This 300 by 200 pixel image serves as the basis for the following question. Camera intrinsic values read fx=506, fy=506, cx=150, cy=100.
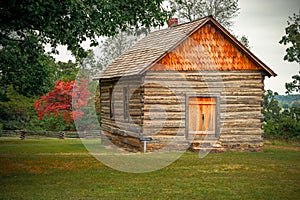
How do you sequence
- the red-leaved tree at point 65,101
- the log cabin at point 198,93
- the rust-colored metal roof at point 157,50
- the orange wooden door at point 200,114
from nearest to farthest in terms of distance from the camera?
the rust-colored metal roof at point 157,50 < the log cabin at point 198,93 < the orange wooden door at point 200,114 < the red-leaved tree at point 65,101

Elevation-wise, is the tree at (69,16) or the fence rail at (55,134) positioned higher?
the tree at (69,16)

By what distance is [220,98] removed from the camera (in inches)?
931

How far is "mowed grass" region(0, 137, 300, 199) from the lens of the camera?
1334 cm

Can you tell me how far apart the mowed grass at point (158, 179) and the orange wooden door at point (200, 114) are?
227 centimetres

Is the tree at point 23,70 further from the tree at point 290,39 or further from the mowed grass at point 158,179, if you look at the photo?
the tree at point 290,39

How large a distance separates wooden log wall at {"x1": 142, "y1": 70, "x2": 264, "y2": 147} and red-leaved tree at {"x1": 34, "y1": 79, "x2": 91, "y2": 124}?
18503 mm

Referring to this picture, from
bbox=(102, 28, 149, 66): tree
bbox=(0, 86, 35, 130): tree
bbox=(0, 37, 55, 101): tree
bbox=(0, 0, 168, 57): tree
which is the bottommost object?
bbox=(0, 86, 35, 130): tree

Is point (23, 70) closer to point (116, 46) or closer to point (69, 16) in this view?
point (69, 16)

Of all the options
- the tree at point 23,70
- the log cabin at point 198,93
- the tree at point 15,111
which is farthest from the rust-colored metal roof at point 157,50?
the tree at point 15,111

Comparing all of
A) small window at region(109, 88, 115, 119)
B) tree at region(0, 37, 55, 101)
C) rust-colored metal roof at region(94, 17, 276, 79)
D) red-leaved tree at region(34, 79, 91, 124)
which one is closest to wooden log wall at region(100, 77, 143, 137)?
small window at region(109, 88, 115, 119)

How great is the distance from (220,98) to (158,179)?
885 cm

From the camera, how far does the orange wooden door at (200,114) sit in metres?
23.5

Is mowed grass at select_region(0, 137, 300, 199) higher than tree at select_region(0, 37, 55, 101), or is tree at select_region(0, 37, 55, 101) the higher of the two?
tree at select_region(0, 37, 55, 101)

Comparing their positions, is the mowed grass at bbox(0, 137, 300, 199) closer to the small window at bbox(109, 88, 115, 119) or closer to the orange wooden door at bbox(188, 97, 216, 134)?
the orange wooden door at bbox(188, 97, 216, 134)
